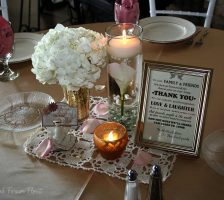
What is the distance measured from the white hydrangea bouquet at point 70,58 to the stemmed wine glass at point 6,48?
0.92ft

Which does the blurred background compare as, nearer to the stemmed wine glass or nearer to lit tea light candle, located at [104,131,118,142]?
the stemmed wine glass

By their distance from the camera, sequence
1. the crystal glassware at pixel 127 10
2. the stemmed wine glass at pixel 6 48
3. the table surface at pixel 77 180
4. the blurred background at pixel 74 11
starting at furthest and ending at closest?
the blurred background at pixel 74 11
the crystal glassware at pixel 127 10
the stemmed wine glass at pixel 6 48
the table surface at pixel 77 180

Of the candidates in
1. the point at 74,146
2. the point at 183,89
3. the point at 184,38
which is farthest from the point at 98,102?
the point at 184,38

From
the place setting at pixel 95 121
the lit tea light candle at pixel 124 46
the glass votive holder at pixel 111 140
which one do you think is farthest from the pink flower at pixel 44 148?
the lit tea light candle at pixel 124 46

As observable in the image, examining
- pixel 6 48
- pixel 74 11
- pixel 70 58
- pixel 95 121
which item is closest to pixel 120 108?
pixel 95 121

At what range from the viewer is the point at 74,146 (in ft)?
3.25

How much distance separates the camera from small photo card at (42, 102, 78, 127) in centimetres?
97

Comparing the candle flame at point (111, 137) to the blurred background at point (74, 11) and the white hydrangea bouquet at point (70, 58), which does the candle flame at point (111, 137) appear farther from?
the blurred background at point (74, 11)

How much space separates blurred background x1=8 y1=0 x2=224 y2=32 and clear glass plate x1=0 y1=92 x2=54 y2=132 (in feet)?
5.22

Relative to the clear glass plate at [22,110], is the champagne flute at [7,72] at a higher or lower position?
higher

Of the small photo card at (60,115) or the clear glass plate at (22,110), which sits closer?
the small photo card at (60,115)

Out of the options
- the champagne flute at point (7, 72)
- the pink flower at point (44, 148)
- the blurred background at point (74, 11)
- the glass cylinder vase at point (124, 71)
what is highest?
the glass cylinder vase at point (124, 71)

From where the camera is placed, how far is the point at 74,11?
3.50 m

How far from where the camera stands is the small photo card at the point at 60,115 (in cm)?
97
